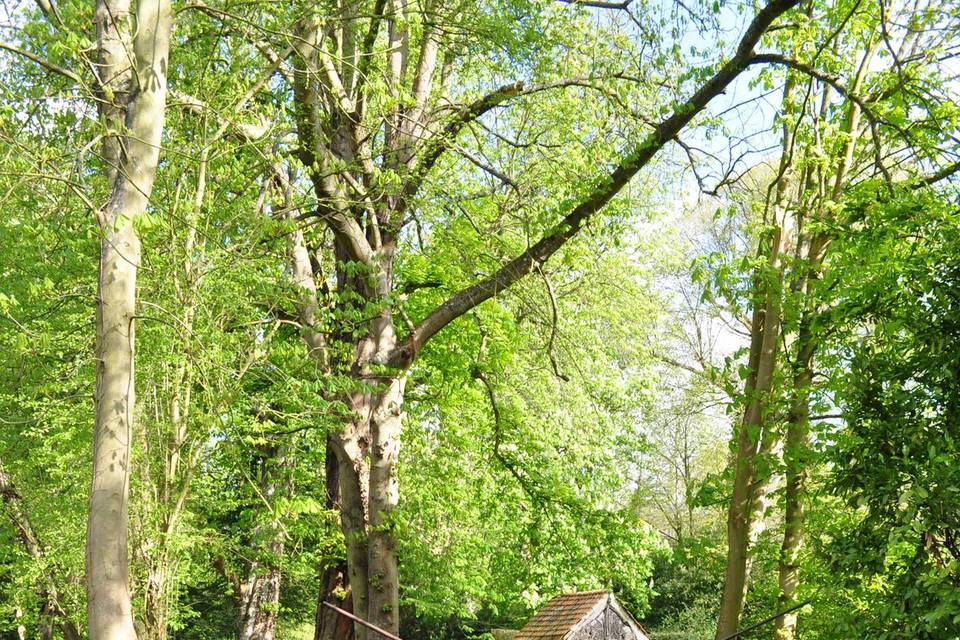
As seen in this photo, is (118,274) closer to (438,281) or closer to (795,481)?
(795,481)

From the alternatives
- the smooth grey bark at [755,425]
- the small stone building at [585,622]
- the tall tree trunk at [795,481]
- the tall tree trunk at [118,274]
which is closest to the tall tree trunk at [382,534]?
the small stone building at [585,622]

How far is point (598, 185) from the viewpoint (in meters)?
8.70

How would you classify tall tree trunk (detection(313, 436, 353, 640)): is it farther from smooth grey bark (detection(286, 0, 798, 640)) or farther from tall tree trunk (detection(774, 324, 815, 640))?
tall tree trunk (detection(774, 324, 815, 640))

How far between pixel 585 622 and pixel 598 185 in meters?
3.98

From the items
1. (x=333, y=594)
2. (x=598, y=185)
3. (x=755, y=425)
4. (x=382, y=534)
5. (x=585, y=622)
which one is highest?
(x=598, y=185)

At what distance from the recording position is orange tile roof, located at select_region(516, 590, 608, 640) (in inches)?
360

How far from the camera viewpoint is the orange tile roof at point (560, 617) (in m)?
9.13

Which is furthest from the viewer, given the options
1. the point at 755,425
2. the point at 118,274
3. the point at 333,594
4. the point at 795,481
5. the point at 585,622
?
the point at 333,594

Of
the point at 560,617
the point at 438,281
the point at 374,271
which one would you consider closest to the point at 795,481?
the point at 560,617

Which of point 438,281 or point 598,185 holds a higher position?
point 438,281

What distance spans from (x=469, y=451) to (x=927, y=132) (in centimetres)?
785

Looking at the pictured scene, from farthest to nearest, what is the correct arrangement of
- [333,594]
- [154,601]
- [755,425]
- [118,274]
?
[333,594] < [154,601] < [755,425] < [118,274]

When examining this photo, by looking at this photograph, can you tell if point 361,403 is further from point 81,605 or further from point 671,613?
point 671,613

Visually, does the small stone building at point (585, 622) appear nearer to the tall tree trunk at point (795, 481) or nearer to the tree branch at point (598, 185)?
the tall tree trunk at point (795, 481)
